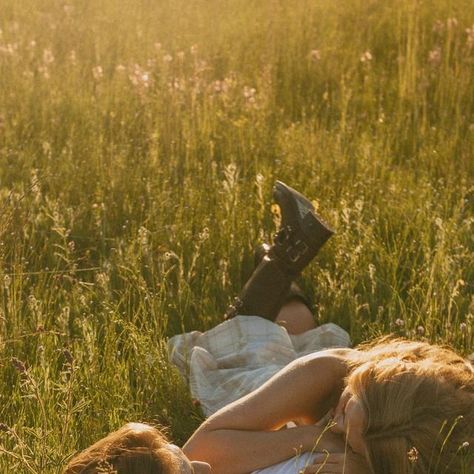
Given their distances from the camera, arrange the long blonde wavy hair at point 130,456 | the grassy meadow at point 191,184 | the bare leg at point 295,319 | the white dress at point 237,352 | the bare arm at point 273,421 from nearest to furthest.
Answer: the long blonde wavy hair at point 130,456
the bare arm at point 273,421
the grassy meadow at point 191,184
the white dress at point 237,352
the bare leg at point 295,319

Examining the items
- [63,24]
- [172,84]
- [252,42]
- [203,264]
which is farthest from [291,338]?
[63,24]

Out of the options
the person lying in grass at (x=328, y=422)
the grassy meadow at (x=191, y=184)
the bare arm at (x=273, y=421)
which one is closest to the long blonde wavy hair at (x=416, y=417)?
the person lying in grass at (x=328, y=422)

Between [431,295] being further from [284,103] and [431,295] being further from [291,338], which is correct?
[284,103]

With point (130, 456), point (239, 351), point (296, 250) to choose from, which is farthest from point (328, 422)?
point (296, 250)

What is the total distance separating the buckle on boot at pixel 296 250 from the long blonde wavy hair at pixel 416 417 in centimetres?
123

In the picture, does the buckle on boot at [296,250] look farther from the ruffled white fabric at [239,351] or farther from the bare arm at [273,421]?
the bare arm at [273,421]

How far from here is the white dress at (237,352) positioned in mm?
3773

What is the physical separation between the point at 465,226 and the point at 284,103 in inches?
80.9

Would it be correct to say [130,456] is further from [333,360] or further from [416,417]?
[333,360]

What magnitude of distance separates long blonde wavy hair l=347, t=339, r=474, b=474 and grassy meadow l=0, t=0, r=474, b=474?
2.33 ft

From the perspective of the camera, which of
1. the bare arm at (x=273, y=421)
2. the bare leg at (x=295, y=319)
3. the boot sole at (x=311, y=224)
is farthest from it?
the bare leg at (x=295, y=319)

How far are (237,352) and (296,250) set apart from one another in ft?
1.45

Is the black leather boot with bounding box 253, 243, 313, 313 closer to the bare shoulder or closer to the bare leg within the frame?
the bare leg

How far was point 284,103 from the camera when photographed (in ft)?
20.9
